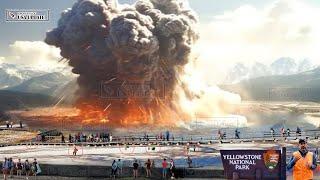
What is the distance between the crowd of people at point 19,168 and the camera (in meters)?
27.7

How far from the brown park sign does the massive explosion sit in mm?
67232

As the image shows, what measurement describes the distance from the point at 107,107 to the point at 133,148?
3781 centimetres

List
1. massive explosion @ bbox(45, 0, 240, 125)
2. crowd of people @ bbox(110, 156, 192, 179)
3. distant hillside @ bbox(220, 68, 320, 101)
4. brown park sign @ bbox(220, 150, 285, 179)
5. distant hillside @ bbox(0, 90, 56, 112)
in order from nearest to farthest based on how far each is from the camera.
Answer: brown park sign @ bbox(220, 150, 285, 179) < crowd of people @ bbox(110, 156, 192, 179) < distant hillside @ bbox(0, 90, 56, 112) < massive explosion @ bbox(45, 0, 240, 125) < distant hillside @ bbox(220, 68, 320, 101)

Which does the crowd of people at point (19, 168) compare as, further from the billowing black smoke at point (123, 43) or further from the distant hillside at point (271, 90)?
the distant hillside at point (271, 90)

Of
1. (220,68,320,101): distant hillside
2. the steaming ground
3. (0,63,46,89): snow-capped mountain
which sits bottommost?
the steaming ground

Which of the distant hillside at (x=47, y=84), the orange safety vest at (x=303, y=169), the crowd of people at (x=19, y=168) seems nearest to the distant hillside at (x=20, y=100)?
the distant hillside at (x=47, y=84)

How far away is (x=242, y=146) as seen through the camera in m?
45.8

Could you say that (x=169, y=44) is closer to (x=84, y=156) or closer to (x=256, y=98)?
(x=256, y=98)

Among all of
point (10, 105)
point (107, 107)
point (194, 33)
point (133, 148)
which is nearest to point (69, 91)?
point (107, 107)

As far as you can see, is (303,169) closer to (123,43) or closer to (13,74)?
(123,43)

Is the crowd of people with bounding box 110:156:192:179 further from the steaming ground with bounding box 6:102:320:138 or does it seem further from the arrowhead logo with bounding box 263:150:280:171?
the steaming ground with bounding box 6:102:320:138

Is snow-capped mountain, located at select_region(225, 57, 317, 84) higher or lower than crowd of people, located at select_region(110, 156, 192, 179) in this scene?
higher

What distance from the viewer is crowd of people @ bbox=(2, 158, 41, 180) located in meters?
27.7

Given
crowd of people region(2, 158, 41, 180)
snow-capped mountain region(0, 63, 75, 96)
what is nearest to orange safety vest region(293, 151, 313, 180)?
crowd of people region(2, 158, 41, 180)
